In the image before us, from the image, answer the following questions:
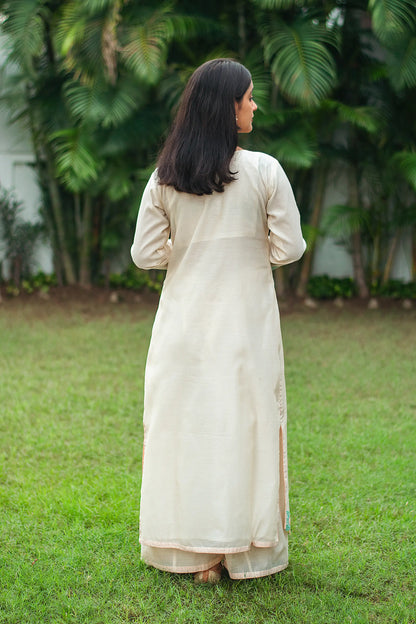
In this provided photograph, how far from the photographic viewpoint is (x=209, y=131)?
223 centimetres

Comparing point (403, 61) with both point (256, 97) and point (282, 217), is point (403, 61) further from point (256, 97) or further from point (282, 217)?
point (282, 217)

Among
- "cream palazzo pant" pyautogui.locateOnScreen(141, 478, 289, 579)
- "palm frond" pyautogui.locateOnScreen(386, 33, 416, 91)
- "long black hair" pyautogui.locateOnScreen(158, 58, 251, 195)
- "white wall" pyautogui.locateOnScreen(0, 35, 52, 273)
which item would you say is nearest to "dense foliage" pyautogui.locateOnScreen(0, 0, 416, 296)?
"palm frond" pyautogui.locateOnScreen(386, 33, 416, 91)

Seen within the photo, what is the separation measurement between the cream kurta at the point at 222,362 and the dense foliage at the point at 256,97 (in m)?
4.88

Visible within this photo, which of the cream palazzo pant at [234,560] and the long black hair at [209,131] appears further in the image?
the cream palazzo pant at [234,560]

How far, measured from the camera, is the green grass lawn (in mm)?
2367

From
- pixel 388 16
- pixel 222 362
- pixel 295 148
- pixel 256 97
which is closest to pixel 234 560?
pixel 222 362

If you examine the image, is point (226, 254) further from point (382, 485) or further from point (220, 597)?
point (382, 485)

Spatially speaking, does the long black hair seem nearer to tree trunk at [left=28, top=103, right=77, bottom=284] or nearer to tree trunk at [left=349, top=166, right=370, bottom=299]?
tree trunk at [left=349, top=166, right=370, bottom=299]

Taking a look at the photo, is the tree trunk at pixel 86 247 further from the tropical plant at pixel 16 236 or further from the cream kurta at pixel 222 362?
the cream kurta at pixel 222 362

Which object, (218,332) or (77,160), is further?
(77,160)

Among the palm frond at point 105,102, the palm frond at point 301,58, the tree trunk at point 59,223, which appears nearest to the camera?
the palm frond at point 301,58

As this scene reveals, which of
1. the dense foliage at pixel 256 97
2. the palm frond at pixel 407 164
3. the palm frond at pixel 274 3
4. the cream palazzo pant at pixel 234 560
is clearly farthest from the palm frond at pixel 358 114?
the cream palazzo pant at pixel 234 560

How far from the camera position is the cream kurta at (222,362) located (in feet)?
7.50

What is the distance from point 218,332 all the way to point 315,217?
6.36 m
